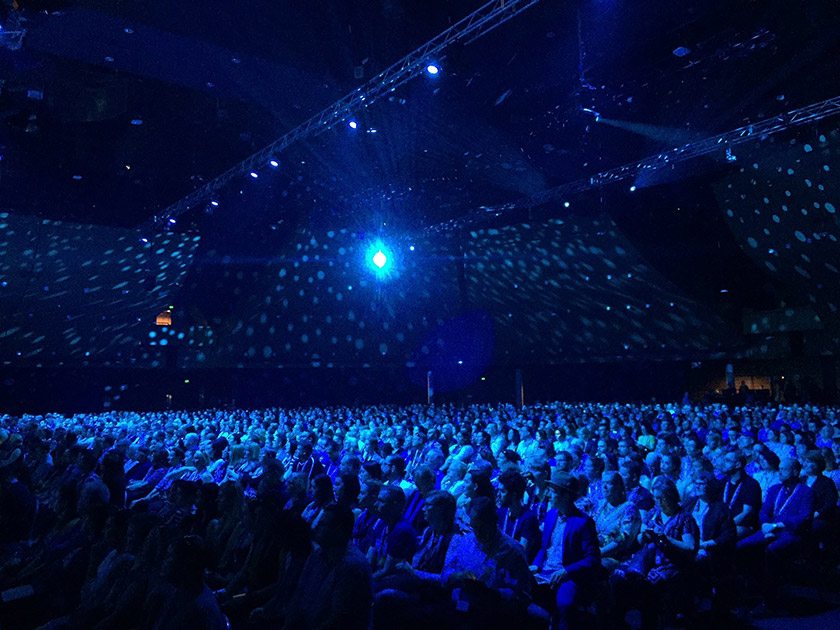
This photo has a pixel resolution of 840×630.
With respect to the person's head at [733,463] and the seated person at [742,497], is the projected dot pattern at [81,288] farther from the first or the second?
the seated person at [742,497]

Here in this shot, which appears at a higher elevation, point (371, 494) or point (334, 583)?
point (371, 494)

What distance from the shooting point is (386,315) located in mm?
19781

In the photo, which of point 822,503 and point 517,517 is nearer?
point 517,517

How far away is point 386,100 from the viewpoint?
8945mm

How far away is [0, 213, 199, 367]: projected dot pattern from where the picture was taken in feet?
48.0

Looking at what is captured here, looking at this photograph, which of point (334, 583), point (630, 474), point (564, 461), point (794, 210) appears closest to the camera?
point (334, 583)

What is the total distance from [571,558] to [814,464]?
2663 millimetres

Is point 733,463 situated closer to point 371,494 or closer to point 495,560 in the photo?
point 371,494

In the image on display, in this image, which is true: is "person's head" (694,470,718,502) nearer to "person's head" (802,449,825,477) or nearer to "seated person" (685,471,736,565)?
"seated person" (685,471,736,565)

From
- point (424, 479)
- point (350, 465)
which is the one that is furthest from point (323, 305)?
point (424, 479)

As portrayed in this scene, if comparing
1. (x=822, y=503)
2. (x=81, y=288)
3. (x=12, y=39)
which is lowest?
(x=822, y=503)

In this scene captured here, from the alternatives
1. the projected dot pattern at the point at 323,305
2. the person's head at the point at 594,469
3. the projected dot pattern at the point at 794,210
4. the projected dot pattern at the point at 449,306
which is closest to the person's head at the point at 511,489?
the person's head at the point at 594,469

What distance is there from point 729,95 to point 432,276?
1098cm

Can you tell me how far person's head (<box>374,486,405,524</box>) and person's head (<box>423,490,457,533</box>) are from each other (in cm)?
30
